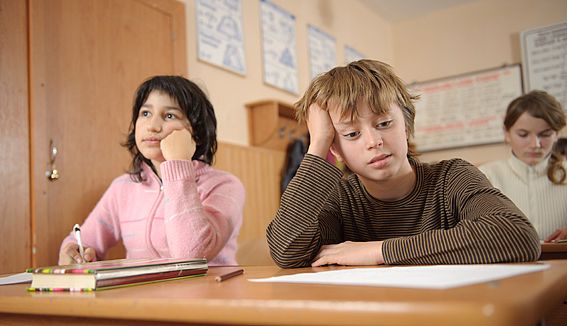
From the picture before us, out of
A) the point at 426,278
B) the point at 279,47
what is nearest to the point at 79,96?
the point at 279,47

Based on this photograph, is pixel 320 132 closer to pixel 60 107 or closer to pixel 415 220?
pixel 415 220

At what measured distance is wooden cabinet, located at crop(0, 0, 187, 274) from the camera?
2094 millimetres

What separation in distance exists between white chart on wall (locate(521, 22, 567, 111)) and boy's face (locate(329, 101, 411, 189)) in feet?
13.0

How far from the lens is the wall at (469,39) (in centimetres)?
489

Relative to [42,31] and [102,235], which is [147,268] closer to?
[102,235]

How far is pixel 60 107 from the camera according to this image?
2277 millimetres

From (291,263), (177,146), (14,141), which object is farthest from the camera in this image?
(14,141)

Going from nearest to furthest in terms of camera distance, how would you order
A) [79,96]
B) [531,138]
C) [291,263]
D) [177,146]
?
[291,263]
[177,146]
[79,96]
[531,138]

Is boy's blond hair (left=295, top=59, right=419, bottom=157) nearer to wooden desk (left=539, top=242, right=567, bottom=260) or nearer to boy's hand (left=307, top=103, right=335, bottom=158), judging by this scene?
boy's hand (left=307, top=103, right=335, bottom=158)

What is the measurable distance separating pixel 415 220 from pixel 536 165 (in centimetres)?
166

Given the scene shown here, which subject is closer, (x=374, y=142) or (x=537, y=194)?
(x=374, y=142)

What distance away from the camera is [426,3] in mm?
5176

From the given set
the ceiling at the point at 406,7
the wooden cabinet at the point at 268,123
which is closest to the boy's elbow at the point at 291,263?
the wooden cabinet at the point at 268,123

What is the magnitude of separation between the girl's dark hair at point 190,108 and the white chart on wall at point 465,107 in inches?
132
